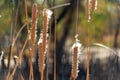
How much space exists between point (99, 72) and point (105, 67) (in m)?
0.17

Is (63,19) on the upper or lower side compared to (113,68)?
upper

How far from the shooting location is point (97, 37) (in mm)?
4949

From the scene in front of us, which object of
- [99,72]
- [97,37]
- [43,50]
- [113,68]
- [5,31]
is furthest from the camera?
[97,37]

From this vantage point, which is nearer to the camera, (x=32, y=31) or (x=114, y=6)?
(x=32, y=31)

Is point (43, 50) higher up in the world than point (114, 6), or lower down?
lower down

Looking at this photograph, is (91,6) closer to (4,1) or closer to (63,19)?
(4,1)

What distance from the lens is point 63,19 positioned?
15.0 feet

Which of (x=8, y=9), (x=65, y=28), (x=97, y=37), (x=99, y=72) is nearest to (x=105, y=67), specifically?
(x=99, y=72)

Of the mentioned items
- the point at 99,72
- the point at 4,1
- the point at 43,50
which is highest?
the point at 4,1

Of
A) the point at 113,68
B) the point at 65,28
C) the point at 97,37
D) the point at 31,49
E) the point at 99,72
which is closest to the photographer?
the point at 31,49

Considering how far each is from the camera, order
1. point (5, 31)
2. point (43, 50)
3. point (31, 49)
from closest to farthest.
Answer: point (43, 50), point (31, 49), point (5, 31)

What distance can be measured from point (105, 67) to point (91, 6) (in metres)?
2.26

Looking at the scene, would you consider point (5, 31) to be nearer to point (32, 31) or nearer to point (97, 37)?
point (97, 37)

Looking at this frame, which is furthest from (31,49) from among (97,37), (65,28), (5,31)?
(97,37)
